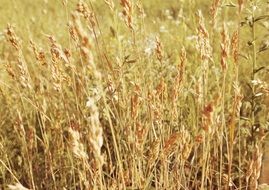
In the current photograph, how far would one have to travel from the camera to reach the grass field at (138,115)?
1247 millimetres

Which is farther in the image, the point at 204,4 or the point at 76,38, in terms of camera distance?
the point at 204,4

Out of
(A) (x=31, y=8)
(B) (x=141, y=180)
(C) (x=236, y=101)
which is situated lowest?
(B) (x=141, y=180)

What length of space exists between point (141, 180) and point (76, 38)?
0.42 m

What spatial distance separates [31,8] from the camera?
5.95m

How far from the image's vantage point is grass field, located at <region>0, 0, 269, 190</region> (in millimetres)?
1247

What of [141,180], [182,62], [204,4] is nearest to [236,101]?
[182,62]

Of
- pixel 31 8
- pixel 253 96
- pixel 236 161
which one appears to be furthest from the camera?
pixel 31 8

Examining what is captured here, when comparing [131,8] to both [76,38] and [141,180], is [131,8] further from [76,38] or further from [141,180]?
[141,180]

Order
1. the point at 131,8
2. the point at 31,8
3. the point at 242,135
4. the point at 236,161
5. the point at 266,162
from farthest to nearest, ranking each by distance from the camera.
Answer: the point at 31,8
the point at 236,161
the point at 242,135
the point at 266,162
the point at 131,8

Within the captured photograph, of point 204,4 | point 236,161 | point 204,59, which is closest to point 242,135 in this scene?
point 236,161

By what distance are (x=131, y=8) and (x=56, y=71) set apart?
28 cm

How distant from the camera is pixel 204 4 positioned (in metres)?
5.99

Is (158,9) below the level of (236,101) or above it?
above

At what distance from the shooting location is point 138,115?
5.76 ft
